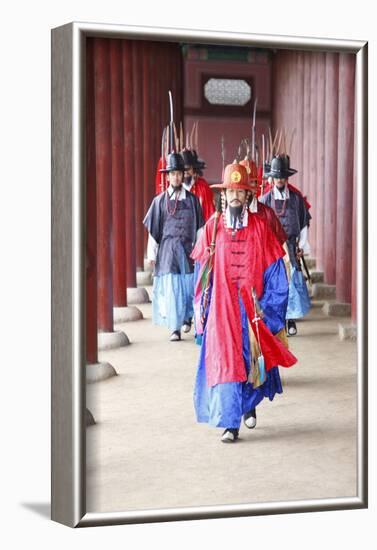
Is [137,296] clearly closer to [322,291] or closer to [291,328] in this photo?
[291,328]

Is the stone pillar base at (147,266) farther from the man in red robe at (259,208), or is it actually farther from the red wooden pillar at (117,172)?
the man in red robe at (259,208)

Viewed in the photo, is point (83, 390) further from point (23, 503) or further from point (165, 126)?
point (165, 126)

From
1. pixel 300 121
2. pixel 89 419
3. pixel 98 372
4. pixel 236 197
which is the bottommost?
pixel 89 419

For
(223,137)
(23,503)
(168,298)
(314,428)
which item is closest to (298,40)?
(223,137)

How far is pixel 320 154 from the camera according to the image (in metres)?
4.68

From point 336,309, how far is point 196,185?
87cm

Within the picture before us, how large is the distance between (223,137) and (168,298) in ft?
2.52

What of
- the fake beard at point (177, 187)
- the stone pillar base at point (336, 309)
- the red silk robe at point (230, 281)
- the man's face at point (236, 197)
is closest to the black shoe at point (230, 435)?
the red silk robe at point (230, 281)

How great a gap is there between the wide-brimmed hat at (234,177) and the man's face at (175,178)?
200mm

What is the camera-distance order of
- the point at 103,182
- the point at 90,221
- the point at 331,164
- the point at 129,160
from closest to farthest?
the point at 90,221
the point at 103,182
the point at 129,160
the point at 331,164

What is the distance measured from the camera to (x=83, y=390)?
13.6ft

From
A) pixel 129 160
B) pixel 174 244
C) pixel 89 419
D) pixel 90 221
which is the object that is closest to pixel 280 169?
pixel 174 244

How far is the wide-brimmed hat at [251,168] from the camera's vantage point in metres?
4.51

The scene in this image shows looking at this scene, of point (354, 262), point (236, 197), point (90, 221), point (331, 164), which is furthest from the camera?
point (331, 164)
